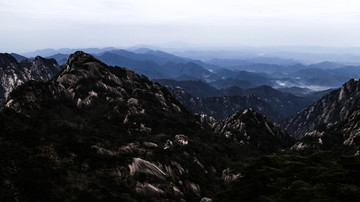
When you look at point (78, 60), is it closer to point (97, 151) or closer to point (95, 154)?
point (97, 151)

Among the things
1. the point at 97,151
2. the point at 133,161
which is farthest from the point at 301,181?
the point at 97,151

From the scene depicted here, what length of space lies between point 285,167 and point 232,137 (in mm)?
102440

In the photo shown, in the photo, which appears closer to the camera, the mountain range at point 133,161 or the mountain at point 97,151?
the mountain range at point 133,161

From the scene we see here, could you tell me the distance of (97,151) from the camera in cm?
5534

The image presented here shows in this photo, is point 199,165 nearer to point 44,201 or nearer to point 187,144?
point 187,144

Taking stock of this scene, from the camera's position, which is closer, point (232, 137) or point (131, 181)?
point (131, 181)

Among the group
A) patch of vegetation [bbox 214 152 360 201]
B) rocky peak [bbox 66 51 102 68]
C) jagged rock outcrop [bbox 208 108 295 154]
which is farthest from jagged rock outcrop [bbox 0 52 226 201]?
rocky peak [bbox 66 51 102 68]

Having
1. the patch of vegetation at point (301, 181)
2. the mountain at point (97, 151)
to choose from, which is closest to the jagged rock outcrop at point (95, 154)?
the mountain at point (97, 151)

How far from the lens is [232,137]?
14300 cm

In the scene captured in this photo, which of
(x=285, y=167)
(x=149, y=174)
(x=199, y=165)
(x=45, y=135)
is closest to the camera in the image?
(x=285, y=167)

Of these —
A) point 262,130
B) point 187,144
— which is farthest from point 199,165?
point 262,130

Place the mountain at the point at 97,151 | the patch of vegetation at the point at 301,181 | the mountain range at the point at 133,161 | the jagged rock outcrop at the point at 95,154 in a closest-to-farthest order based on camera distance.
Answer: the patch of vegetation at the point at 301,181 < the mountain range at the point at 133,161 < the jagged rock outcrop at the point at 95,154 < the mountain at the point at 97,151

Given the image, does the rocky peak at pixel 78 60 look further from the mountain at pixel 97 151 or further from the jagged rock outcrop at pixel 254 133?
the jagged rock outcrop at pixel 254 133

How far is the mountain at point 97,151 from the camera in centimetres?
4350
